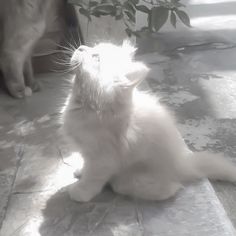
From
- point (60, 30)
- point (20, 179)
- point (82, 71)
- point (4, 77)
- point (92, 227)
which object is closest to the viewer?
point (82, 71)

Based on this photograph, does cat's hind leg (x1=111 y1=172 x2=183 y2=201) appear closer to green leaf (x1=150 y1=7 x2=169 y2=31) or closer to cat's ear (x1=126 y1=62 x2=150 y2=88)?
cat's ear (x1=126 y1=62 x2=150 y2=88)

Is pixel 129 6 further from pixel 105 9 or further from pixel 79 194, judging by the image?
pixel 79 194

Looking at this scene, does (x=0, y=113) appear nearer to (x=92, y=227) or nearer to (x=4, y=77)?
(x=4, y=77)

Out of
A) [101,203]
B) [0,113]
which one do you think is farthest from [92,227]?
[0,113]

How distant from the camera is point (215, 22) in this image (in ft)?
12.6

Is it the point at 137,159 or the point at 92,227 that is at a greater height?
the point at 137,159

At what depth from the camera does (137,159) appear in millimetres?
1479

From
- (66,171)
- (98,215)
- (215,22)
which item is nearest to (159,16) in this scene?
(66,171)

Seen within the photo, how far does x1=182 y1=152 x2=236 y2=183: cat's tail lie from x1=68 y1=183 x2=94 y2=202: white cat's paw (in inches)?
15.5

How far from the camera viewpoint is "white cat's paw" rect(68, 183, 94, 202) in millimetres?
1513

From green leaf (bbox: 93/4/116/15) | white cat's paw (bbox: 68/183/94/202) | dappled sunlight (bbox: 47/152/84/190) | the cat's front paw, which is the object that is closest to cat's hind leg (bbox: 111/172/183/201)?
white cat's paw (bbox: 68/183/94/202)

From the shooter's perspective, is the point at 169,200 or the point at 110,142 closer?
the point at 110,142

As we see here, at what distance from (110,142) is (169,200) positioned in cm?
35

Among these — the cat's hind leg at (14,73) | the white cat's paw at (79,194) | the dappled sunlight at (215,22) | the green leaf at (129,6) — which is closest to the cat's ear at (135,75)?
the white cat's paw at (79,194)
